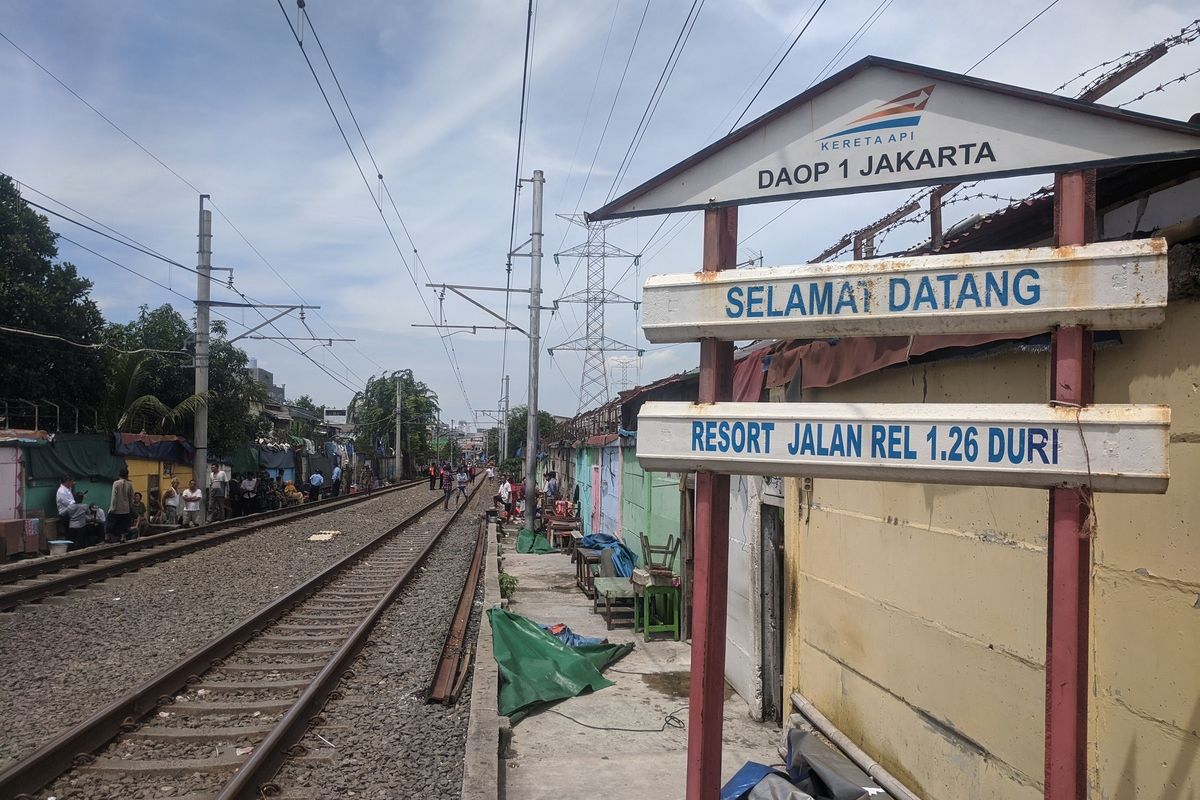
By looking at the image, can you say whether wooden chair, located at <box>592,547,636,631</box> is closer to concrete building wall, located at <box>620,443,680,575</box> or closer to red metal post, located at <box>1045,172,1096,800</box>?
concrete building wall, located at <box>620,443,680,575</box>

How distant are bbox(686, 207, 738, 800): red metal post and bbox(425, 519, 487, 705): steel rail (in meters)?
4.89

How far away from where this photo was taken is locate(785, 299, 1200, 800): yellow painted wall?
2869 millimetres

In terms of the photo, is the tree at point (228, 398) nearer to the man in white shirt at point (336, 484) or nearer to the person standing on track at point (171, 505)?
the person standing on track at point (171, 505)

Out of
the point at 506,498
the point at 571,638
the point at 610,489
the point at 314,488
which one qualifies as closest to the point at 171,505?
the point at 506,498

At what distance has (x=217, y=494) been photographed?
25938 mm

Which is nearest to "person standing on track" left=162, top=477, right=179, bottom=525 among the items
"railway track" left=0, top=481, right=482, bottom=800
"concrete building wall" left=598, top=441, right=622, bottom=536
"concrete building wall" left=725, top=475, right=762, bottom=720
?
"concrete building wall" left=598, top=441, right=622, bottom=536

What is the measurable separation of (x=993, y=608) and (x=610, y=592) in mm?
6864

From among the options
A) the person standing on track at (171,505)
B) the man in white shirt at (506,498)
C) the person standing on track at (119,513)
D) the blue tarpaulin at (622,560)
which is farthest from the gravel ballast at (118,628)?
the man in white shirt at (506,498)

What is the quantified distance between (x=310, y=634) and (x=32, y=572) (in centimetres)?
651

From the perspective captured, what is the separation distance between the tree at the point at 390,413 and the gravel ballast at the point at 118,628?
158 feet

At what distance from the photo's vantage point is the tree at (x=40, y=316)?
76.4 feet

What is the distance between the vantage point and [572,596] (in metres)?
13.0

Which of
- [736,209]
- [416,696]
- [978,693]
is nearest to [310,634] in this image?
[416,696]

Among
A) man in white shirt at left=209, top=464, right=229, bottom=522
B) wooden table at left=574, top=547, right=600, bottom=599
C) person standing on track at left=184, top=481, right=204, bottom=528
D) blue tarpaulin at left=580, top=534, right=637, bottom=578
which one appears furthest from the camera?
man in white shirt at left=209, top=464, right=229, bottom=522
